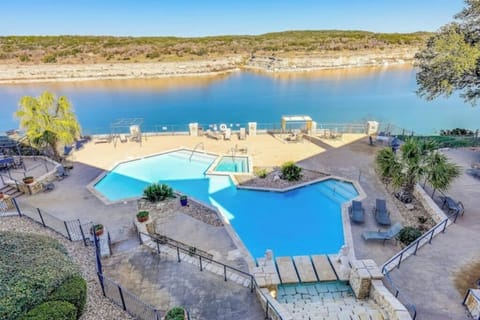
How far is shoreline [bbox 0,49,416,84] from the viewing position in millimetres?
49281

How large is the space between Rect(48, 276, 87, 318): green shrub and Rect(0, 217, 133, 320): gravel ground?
2.06 feet

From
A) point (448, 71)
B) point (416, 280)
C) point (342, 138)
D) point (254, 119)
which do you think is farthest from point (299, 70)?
point (416, 280)

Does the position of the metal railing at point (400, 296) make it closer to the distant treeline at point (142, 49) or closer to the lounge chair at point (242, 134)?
the lounge chair at point (242, 134)

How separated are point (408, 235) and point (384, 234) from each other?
2.28 ft

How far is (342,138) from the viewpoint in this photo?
18.6m

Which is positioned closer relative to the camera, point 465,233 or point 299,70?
point 465,233

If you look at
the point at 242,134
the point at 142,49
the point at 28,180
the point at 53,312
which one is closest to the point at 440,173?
the point at 53,312

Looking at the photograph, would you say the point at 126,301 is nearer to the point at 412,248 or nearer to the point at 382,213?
the point at 412,248

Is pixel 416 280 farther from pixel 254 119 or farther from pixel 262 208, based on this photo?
pixel 254 119

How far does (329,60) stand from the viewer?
59906 mm

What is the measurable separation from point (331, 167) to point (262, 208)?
16.2ft

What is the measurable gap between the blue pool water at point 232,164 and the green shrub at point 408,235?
305 inches

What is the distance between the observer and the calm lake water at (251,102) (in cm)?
2691

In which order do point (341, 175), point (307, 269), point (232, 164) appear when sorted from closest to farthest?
point (307, 269), point (341, 175), point (232, 164)
